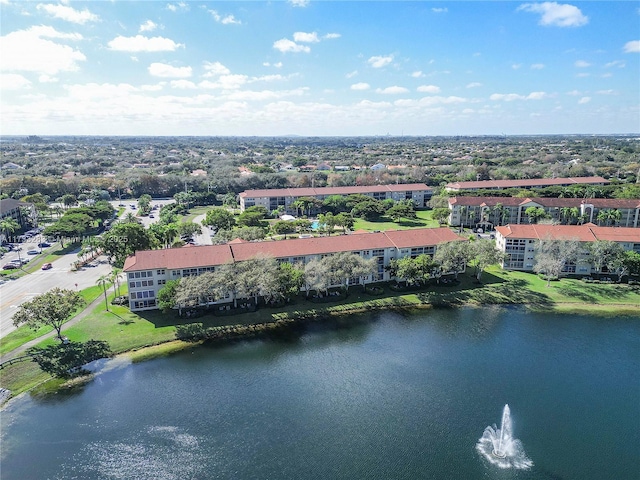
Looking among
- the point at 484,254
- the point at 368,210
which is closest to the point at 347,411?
the point at 484,254

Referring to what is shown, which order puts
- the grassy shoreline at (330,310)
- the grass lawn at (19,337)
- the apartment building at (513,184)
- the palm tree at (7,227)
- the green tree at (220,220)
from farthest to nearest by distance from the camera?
the apartment building at (513,184) < the green tree at (220,220) < the palm tree at (7,227) < the grassy shoreline at (330,310) < the grass lawn at (19,337)

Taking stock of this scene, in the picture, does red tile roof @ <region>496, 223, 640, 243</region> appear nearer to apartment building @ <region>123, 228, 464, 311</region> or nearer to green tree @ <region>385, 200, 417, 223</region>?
apartment building @ <region>123, 228, 464, 311</region>

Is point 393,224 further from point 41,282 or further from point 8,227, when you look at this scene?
point 8,227

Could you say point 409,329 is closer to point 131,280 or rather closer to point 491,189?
point 131,280

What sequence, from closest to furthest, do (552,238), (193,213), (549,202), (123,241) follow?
(123,241) → (552,238) → (549,202) → (193,213)

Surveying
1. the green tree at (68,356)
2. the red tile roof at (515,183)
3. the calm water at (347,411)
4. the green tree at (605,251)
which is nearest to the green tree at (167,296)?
the green tree at (68,356)

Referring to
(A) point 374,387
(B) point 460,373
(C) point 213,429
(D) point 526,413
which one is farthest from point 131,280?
(D) point 526,413

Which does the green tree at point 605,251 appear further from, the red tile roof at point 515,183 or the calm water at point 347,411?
the red tile roof at point 515,183
